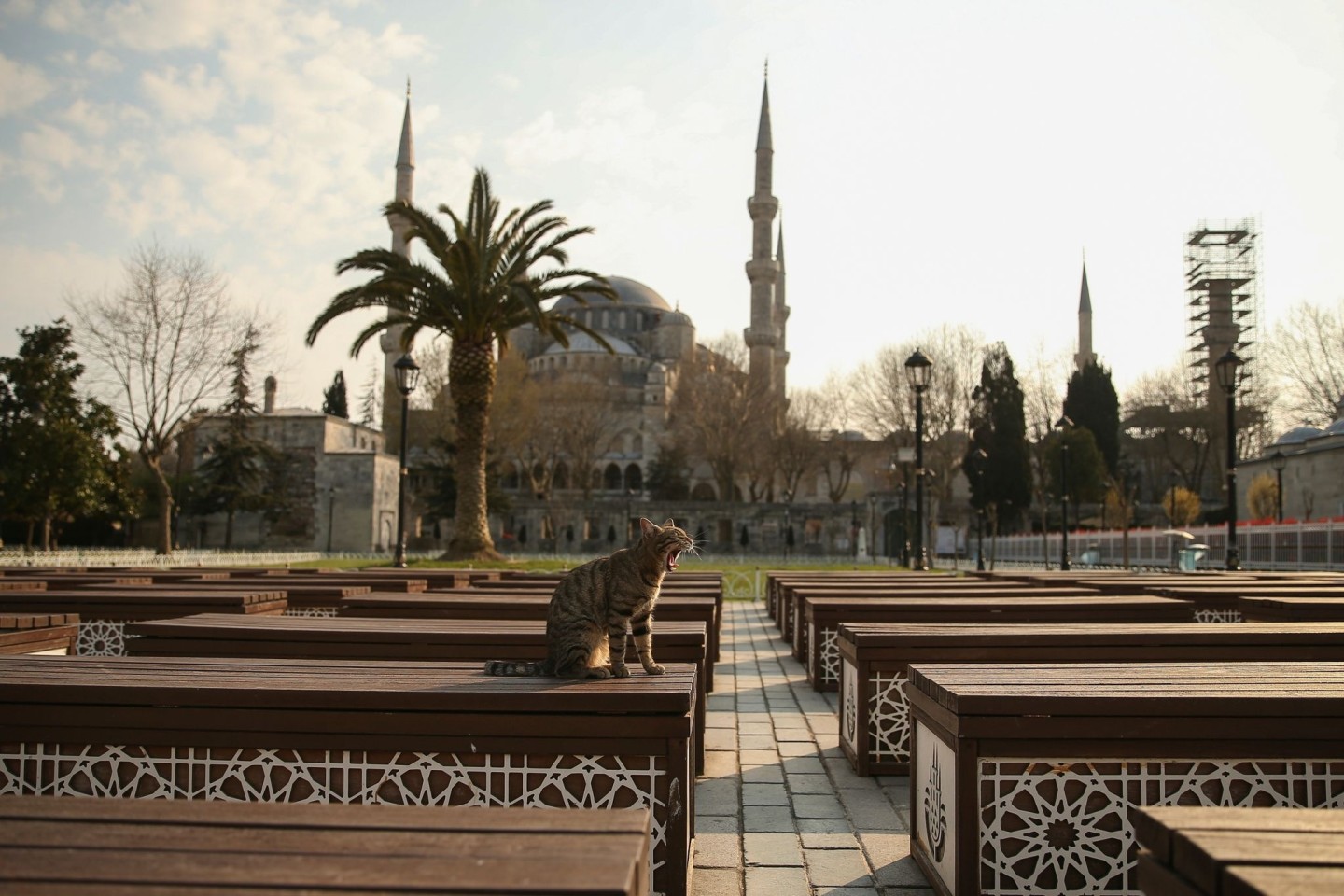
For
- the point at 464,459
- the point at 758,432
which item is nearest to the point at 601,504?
the point at 758,432

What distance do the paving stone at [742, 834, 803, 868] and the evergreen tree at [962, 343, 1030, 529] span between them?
50418 millimetres

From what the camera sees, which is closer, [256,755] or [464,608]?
[256,755]

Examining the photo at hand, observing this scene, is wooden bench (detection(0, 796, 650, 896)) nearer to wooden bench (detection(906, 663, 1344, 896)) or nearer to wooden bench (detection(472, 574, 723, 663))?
wooden bench (detection(906, 663, 1344, 896))

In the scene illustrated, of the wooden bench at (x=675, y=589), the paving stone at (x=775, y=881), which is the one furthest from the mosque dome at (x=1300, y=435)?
the paving stone at (x=775, y=881)

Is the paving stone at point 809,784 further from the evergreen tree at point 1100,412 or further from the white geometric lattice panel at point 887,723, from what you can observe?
the evergreen tree at point 1100,412

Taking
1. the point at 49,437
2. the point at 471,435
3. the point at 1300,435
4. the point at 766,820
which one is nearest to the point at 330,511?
the point at 49,437

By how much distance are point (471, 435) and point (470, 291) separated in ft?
11.6

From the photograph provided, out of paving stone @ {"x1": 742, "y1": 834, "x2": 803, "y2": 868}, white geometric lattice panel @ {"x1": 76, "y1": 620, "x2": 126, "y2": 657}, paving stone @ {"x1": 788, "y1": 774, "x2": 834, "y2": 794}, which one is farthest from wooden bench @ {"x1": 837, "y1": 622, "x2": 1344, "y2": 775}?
white geometric lattice panel @ {"x1": 76, "y1": 620, "x2": 126, "y2": 657}

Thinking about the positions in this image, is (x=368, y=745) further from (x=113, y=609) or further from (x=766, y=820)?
(x=113, y=609)

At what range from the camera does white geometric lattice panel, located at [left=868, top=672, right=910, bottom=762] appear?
18.2 ft

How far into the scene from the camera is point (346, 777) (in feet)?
11.0

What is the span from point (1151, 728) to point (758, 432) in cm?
5403

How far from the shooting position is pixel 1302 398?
47844 millimetres

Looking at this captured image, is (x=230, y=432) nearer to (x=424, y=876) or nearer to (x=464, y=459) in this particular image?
(x=464, y=459)
